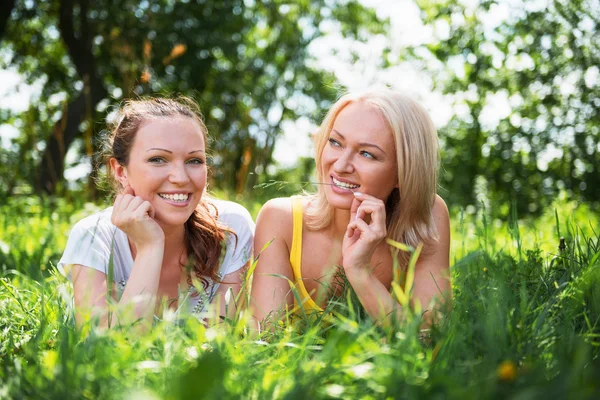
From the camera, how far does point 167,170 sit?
2.61 metres

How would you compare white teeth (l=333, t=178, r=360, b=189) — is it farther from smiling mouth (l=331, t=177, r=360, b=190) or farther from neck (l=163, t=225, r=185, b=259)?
neck (l=163, t=225, r=185, b=259)

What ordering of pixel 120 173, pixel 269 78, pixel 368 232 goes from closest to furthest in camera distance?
pixel 368 232 < pixel 120 173 < pixel 269 78

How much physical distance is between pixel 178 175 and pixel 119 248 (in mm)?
495

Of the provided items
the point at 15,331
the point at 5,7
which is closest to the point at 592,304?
the point at 15,331

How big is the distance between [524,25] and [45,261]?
622 cm

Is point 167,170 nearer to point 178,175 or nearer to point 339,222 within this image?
point 178,175

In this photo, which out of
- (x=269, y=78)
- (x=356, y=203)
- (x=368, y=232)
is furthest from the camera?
(x=269, y=78)

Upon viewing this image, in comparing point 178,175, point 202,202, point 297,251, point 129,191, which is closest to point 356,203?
point 297,251

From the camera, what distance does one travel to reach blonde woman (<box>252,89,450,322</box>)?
2.45m

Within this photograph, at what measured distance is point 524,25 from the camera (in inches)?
303

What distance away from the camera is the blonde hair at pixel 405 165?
8.46 feet

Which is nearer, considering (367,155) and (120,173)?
(367,155)

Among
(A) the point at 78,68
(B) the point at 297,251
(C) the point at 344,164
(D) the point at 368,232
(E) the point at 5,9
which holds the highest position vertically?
(E) the point at 5,9

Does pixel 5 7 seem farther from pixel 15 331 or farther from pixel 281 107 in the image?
pixel 15 331
